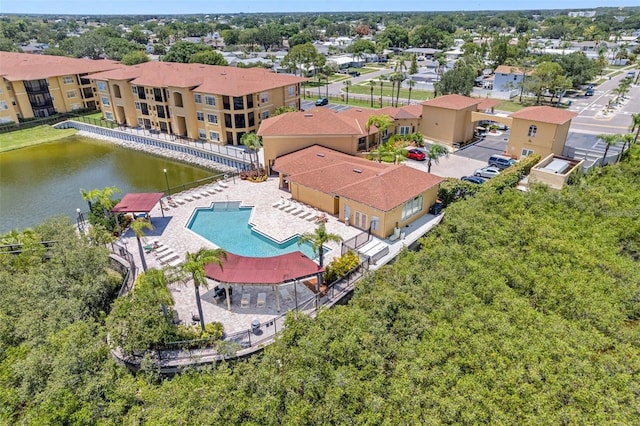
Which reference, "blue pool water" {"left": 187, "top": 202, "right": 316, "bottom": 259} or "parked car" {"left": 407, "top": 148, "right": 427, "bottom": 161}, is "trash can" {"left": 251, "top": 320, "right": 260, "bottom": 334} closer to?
"blue pool water" {"left": 187, "top": 202, "right": 316, "bottom": 259}

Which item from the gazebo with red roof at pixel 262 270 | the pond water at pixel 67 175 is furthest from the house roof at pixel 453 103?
the gazebo with red roof at pixel 262 270

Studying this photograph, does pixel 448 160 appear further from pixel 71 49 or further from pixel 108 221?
pixel 71 49

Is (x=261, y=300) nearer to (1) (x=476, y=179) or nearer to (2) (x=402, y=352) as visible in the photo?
(2) (x=402, y=352)

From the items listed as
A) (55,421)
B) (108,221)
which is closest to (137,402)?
(55,421)

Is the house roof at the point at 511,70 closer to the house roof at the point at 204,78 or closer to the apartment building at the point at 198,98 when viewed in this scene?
the house roof at the point at 204,78

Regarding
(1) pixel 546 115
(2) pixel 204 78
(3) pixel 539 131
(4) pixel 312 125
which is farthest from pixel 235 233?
(1) pixel 546 115

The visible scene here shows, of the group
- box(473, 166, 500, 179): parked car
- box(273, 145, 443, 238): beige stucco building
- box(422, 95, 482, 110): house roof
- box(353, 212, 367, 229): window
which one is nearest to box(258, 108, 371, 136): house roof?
box(273, 145, 443, 238): beige stucco building

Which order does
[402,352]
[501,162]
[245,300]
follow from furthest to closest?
[501,162]
[245,300]
[402,352]
